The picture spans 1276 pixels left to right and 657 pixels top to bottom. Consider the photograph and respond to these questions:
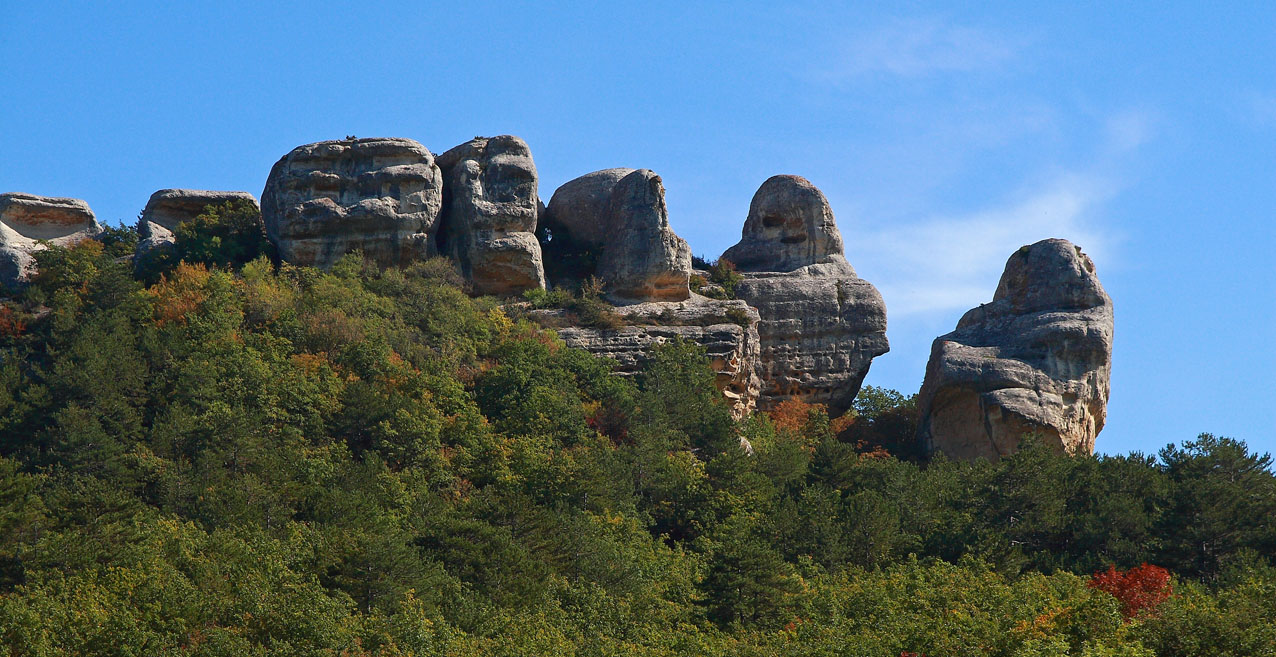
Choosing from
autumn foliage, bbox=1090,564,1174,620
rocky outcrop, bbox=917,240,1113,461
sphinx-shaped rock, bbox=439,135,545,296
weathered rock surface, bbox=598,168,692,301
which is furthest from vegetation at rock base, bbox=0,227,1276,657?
weathered rock surface, bbox=598,168,692,301

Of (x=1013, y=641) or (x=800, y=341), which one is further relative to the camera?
(x=800, y=341)

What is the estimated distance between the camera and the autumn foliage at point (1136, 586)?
35719 millimetres

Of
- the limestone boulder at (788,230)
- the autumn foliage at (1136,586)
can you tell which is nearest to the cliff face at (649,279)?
the limestone boulder at (788,230)

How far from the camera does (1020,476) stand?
44875 mm

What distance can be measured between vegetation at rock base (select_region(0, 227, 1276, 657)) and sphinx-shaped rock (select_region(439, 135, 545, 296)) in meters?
1.82

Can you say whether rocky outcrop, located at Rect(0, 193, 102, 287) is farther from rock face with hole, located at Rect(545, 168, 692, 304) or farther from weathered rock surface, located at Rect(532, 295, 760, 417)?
rock face with hole, located at Rect(545, 168, 692, 304)

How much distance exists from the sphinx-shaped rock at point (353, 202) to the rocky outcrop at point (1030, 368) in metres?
17.7

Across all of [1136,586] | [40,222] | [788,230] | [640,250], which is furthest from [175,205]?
[1136,586]

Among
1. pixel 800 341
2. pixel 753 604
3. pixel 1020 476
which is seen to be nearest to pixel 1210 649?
pixel 753 604

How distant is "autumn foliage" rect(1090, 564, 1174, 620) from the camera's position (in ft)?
117

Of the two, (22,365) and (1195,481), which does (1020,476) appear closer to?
(1195,481)

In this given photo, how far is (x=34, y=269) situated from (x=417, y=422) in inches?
638

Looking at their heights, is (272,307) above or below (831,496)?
above

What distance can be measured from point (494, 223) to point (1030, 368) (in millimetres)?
18077
